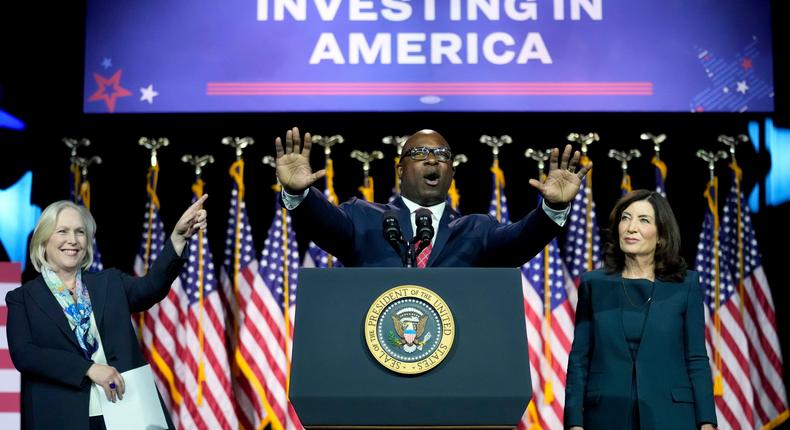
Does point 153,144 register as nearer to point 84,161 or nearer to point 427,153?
point 84,161

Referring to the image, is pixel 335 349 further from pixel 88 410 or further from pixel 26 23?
pixel 26 23

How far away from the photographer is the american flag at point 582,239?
5.88m

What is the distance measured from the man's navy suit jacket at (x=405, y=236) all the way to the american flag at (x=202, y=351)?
2897 millimetres

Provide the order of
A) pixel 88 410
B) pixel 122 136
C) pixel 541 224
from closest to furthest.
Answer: pixel 541 224 < pixel 88 410 < pixel 122 136

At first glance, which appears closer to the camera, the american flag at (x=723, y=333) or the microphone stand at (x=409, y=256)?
the microphone stand at (x=409, y=256)

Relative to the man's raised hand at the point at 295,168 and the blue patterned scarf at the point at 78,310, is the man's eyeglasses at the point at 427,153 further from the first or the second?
the blue patterned scarf at the point at 78,310

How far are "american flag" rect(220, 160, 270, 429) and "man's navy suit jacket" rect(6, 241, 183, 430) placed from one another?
264cm

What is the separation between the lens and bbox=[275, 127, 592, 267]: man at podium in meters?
2.74

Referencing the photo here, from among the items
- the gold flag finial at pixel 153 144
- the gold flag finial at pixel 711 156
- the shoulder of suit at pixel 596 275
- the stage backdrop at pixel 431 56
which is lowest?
the shoulder of suit at pixel 596 275

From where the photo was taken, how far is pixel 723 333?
18.7 feet

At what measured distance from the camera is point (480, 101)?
5844 millimetres

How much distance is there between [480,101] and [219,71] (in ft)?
5.01

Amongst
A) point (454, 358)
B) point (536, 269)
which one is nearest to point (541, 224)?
point (454, 358)

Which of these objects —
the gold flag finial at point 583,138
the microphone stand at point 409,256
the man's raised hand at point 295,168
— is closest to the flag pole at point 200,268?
the gold flag finial at point 583,138
